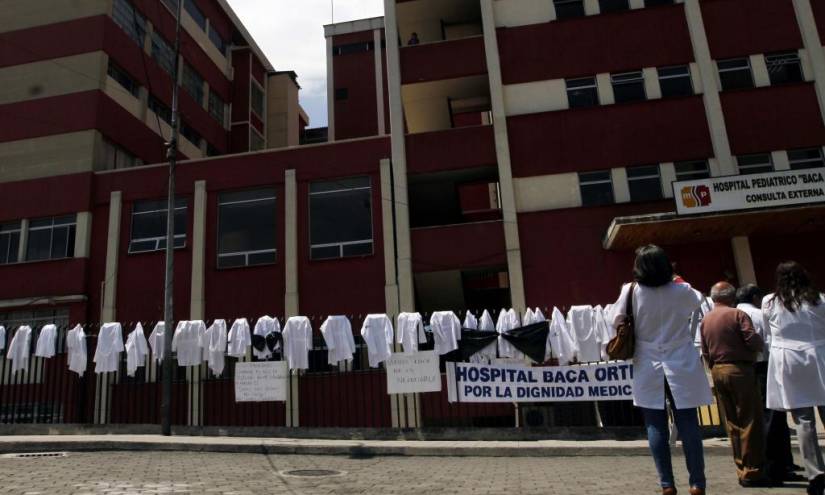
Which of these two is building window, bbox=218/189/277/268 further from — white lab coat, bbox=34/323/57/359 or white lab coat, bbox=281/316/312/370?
white lab coat, bbox=281/316/312/370

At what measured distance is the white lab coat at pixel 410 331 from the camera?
44.5ft

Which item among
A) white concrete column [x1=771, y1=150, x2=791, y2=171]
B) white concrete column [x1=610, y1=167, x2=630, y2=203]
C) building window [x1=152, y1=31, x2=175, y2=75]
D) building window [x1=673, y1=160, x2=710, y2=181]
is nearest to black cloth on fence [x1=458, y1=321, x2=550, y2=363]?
white concrete column [x1=610, y1=167, x2=630, y2=203]

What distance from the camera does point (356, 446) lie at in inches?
412

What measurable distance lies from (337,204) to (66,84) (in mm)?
11728

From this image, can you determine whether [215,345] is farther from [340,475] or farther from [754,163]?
[754,163]

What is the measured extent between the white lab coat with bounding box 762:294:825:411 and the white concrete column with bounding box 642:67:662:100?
16026 millimetres

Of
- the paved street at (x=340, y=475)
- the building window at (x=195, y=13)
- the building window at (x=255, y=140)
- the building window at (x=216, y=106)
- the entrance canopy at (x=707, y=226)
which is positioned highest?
the building window at (x=195, y=13)

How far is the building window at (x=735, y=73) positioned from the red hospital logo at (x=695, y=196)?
522 centimetres

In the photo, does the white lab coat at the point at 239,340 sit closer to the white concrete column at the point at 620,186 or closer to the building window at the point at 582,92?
the white concrete column at the point at 620,186

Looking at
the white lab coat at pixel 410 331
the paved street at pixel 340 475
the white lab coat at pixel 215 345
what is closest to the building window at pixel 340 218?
the white lab coat at pixel 215 345

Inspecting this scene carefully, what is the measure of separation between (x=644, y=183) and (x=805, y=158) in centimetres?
487

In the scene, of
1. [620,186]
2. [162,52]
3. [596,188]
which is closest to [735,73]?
[620,186]

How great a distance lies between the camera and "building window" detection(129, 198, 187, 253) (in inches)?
842

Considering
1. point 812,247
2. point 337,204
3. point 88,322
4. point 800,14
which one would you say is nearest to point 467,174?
point 337,204
